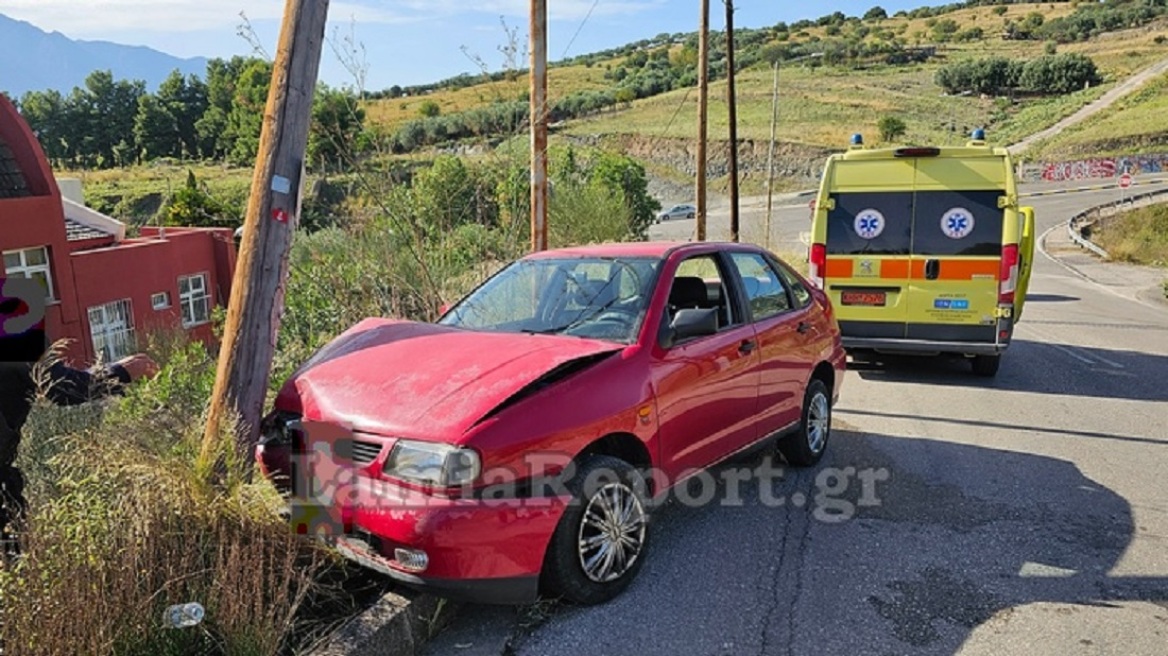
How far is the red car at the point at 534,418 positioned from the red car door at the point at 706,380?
0.04 feet

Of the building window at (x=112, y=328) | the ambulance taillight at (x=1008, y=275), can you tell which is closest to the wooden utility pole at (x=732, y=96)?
the ambulance taillight at (x=1008, y=275)

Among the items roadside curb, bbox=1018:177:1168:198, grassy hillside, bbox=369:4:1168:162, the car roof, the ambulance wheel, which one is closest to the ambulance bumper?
the ambulance wheel

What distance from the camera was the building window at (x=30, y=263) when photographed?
823 inches

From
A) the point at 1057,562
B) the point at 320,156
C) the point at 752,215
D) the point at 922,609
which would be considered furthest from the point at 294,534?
Answer: the point at 752,215

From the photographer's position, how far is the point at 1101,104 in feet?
234

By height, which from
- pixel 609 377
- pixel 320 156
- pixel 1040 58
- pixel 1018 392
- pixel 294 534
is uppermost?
pixel 1040 58

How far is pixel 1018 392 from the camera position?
8.25 m

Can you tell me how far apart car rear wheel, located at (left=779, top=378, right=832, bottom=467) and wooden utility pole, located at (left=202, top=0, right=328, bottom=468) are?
3486mm

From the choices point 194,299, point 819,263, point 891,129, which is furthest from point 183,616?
point 891,129

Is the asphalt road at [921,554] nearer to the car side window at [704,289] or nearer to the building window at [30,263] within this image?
the car side window at [704,289]

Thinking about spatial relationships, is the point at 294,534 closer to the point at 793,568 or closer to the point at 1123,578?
the point at 793,568

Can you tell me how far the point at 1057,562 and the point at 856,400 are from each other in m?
3.83

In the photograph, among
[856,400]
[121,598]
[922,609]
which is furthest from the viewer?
[856,400]

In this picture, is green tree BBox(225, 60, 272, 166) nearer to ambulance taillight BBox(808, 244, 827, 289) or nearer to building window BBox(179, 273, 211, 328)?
ambulance taillight BBox(808, 244, 827, 289)
